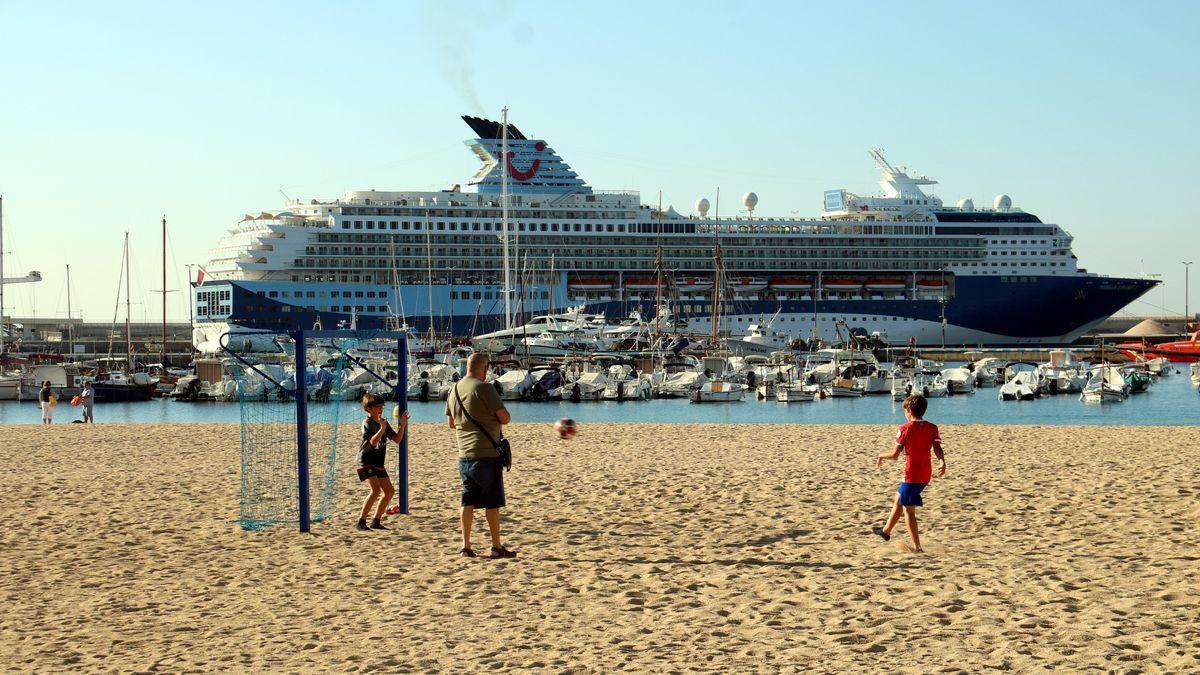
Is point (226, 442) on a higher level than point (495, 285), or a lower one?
lower

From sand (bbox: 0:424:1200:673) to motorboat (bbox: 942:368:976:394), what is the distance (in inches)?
1513

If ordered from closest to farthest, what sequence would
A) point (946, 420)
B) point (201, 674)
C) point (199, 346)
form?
point (201, 674), point (946, 420), point (199, 346)

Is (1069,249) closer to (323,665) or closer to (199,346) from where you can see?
(199,346)

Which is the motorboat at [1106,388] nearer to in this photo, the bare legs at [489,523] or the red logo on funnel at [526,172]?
the bare legs at [489,523]

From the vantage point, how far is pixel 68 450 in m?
21.9

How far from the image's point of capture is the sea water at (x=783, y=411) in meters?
39.2

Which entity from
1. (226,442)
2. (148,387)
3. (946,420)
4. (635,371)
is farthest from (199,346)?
(226,442)

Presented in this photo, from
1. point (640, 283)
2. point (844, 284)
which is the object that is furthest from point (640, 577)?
point (844, 284)

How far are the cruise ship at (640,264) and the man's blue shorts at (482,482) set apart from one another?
231ft

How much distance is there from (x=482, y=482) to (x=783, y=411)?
113 feet

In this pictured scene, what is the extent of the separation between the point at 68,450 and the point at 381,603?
49.1 feet

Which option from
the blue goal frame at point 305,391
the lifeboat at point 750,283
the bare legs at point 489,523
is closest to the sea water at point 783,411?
the blue goal frame at point 305,391

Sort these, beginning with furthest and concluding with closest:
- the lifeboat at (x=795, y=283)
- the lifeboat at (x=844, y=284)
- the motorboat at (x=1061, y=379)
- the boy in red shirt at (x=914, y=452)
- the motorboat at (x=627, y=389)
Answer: the lifeboat at (x=844, y=284), the lifeboat at (x=795, y=283), the motorboat at (x=1061, y=379), the motorboat at (x=627, y=389), the boy in red shirt at (x=914, y=452)

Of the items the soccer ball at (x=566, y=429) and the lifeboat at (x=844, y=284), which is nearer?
the soccer ball at (x=566, y=429)
